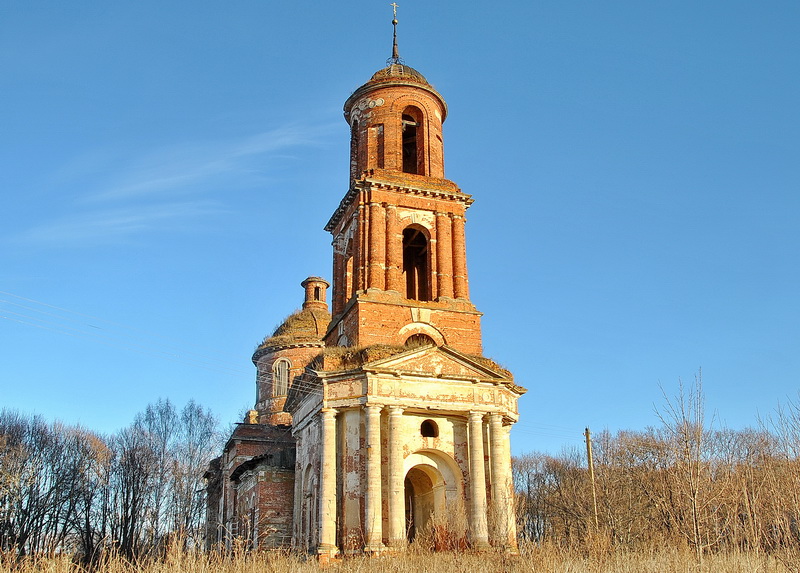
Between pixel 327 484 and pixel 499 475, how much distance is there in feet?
16.0

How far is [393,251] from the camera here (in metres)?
24.6

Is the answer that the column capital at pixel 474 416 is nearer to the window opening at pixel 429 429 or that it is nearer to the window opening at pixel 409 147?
the window opening at pixel 429 429

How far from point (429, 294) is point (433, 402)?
469 centimetres

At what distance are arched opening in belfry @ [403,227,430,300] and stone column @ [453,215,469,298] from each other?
124cm

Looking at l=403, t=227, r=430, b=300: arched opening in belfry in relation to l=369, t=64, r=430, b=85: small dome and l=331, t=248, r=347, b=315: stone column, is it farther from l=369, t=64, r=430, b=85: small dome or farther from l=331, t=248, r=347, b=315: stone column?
l=369, t=64, r=430, b=85: small dome

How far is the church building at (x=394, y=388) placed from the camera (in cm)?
2020

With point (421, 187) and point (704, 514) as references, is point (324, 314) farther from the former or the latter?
point (704, 514)

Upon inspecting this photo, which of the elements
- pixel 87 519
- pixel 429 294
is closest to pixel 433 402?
pixel 429 294

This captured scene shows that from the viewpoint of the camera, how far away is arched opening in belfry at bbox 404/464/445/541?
71.1 feet

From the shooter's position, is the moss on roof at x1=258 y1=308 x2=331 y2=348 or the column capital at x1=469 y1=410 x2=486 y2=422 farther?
the moss on roof at x1=258 y1=308 x2=331 y2=348

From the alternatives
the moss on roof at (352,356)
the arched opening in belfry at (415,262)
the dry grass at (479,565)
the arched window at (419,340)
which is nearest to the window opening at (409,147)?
the arched opening in belfry at (415,262)

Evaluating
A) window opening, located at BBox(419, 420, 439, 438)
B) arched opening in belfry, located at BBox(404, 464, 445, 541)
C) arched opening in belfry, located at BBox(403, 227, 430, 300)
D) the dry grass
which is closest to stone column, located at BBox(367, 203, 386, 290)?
arched opening in belfry, located at BBox(403, 227, 430, 300)

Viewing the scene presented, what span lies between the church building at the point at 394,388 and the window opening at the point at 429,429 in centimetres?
3

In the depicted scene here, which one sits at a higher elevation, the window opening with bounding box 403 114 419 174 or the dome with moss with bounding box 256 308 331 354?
the window opening with bounding box 403 114 419 174
